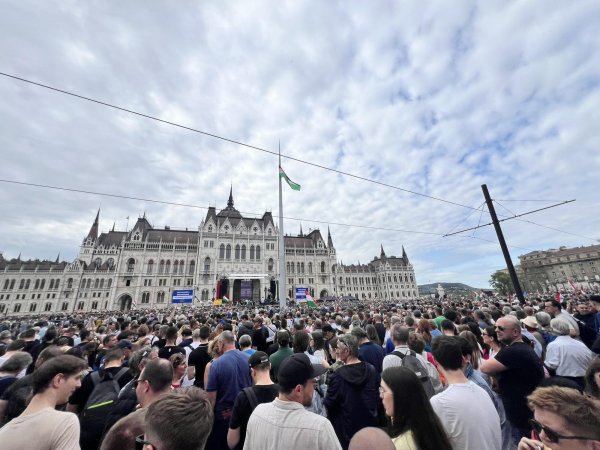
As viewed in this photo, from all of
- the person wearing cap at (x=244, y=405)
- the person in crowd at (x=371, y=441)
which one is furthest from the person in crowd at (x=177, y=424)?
the person wearing cap at (x=244, y=405)

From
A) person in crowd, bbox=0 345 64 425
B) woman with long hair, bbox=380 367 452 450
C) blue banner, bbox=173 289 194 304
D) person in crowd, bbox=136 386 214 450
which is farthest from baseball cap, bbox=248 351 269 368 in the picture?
blue banner, bbox=173 289 194 304

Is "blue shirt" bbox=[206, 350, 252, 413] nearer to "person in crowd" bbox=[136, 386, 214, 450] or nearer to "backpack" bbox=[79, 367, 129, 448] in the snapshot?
"backpack" bbox=[79, 367, 129, 448]

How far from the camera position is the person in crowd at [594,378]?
93.7 inches

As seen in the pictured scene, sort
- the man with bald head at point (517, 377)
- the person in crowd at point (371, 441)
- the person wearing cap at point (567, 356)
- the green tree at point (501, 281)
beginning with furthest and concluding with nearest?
the green tree at point (501, 281), the person wearing cap at point (567, 356), the man with bald head at point (517, 377), the person in crowd at point (371, 441)

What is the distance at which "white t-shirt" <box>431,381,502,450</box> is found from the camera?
1.93 metres

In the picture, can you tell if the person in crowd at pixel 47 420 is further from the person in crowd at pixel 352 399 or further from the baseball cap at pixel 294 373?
the person in crowd at pixel 352 399

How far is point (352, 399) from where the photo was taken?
293 cm

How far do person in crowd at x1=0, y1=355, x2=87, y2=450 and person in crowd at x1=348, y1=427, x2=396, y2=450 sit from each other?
2.20 m

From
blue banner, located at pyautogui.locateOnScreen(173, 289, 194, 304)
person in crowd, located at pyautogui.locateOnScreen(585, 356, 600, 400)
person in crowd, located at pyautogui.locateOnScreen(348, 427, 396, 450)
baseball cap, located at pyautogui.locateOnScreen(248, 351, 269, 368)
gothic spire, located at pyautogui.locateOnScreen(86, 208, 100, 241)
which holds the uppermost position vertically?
gothic spire, located at pyautogui.locateOnScreen(86, 208, 100, 241)

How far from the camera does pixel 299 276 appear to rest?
6275 centimetres

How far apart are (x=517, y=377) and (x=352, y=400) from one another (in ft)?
6.39

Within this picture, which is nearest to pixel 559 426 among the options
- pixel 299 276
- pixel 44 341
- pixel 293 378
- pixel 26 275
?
pixel 293 378

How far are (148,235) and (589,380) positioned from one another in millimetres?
65835

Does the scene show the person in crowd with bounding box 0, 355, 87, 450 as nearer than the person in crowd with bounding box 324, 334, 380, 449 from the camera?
Yes
